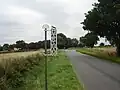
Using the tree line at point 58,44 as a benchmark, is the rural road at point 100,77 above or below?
below

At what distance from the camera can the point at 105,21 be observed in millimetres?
44156

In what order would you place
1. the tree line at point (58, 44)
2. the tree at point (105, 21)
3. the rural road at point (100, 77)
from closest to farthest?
the rural road at point (100, 77), the tree at point (105, 21), the tree line at point (58, 44)

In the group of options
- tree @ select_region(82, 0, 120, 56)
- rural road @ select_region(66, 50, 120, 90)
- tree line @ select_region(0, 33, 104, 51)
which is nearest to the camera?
rural road @ select_region(66, 50, 120, 90)

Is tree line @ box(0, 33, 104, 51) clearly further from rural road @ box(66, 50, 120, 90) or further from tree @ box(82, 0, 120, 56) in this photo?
rural road @ box(66, 50, 120, 90)

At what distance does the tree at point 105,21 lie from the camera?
137ft

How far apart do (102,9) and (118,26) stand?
3873 mm

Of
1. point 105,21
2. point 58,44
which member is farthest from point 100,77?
point 58,44

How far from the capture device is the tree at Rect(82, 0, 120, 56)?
4181 cm

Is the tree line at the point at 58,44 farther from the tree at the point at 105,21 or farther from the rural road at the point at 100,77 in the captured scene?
the rural road at the point at 100,77

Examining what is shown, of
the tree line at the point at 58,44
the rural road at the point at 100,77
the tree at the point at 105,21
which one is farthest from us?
the tree line at the point at 58,44

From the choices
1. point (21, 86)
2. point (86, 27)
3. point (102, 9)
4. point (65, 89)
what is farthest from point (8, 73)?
point (86, 27)

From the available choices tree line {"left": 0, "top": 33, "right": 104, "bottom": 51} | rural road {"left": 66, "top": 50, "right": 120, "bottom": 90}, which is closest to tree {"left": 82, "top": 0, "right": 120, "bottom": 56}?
rural road {"left": 66, "top": 50, "right": 120, "bottom": 90}

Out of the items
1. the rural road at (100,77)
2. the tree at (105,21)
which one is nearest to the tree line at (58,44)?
the tree at (105,21)

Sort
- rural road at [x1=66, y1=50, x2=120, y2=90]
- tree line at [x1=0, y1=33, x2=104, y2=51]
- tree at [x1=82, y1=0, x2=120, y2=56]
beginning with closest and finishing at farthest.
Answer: rural road at [x1=66, y1=50, x2=120, y2=90], tree at [x1=82, y1=0, x2=120, y2=56], tree line at [x1=0, y1=33, x2=104, y2=51]
